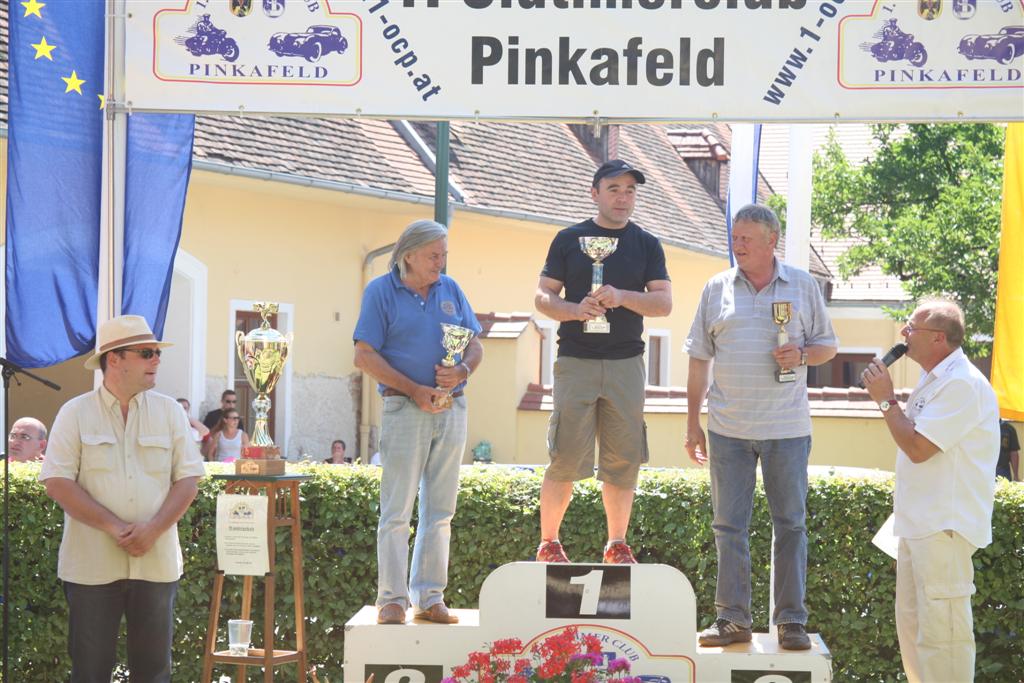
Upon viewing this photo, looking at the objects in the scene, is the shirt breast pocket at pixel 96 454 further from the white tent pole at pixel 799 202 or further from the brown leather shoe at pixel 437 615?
the white tent pole at pixel 799 202

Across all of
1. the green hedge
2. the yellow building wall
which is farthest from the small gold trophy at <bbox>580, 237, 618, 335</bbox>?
the yellow building wall

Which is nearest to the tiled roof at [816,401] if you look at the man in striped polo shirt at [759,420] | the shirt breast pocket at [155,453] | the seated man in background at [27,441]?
the seated man in background at [27,441]

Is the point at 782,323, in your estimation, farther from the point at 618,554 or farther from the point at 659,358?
the point at 659,358

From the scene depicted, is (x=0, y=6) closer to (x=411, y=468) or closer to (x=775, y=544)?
(x=411, y=468)

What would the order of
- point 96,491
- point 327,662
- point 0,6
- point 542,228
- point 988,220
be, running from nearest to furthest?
1. point 96,491
2. point 327,662
3. point 0,6
4. point 542,228
5. point 988,220

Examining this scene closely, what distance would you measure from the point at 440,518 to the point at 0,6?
924 centimetres

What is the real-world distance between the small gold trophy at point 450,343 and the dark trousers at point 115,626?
140cm

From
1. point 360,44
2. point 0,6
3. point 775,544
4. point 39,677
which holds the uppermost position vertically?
point 0,6

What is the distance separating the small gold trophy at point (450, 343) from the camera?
20.2 ft

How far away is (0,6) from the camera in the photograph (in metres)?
13.3

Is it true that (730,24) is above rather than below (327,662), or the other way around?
above

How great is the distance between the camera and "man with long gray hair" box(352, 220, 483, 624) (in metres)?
6.12

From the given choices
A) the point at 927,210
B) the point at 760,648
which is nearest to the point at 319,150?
the point at 927,210

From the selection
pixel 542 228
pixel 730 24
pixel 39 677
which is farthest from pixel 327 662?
pixel 542 228
